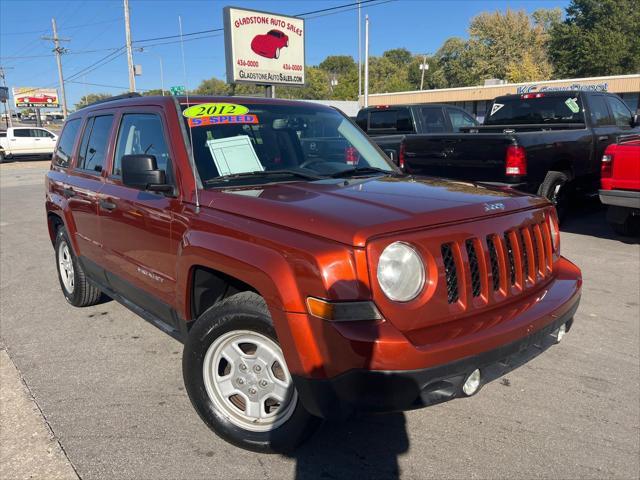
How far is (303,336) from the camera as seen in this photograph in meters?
2.14

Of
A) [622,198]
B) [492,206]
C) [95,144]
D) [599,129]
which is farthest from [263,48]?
[492,206]

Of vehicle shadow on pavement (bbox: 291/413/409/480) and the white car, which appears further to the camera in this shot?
Result: the white car

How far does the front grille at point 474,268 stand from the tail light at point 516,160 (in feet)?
14.6

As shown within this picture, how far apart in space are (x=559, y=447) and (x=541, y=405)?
41 cm

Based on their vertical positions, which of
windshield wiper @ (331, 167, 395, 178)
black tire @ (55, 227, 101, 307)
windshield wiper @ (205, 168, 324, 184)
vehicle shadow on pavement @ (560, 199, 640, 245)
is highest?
windshield wiper @ (205, 168, 324, 184)

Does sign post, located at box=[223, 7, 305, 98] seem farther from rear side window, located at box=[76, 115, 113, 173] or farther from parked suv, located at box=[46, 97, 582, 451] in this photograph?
parked suv, located at box=[46, 97, 582, 451]

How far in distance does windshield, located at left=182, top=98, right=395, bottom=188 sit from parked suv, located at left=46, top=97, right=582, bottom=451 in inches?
0.5

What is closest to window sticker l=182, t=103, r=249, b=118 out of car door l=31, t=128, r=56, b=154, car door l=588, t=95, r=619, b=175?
car door l=588, t=95, r=619, b=175

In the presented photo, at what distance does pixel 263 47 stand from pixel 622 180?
15.8 meters

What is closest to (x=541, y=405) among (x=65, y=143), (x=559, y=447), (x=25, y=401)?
(x=559, y=447)

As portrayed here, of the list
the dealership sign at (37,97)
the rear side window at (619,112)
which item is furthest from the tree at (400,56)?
the rear side window at (619,112)

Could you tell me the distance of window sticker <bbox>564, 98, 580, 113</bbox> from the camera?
26.6 ft

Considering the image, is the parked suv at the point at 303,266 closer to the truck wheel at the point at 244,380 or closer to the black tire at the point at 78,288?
the truck wheel at the point at 244,380

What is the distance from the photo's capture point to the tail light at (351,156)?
12.1ft
